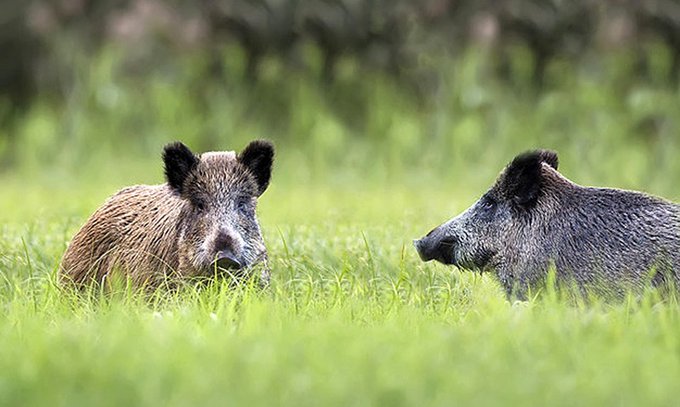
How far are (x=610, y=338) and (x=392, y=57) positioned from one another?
9983mm

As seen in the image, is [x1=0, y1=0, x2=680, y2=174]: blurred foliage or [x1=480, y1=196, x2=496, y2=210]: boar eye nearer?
[x1=480, y1=196, x2=496, y2=210]: boar eye

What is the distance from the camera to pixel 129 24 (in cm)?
1520

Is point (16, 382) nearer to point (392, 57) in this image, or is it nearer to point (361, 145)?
point (361, 145)

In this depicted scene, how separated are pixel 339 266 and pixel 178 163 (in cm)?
146

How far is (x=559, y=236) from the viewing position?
23.5 feet

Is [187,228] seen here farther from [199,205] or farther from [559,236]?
[559,236]

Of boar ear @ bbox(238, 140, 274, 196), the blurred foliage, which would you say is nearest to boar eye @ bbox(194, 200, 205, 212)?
boar ear @ bbox(238, 140, 274, 196)

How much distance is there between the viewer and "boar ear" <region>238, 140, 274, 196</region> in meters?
7.34

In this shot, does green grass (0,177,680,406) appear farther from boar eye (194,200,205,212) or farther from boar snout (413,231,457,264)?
boar eye (194,200,205,212)

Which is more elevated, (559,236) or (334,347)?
(559,236)

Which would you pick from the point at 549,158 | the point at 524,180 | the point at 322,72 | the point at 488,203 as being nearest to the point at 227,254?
the point at 488,203

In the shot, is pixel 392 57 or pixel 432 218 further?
pixel 392 57

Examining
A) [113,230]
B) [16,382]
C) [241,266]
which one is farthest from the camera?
[113,230]

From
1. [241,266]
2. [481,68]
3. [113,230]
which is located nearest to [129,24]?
[481,68]
